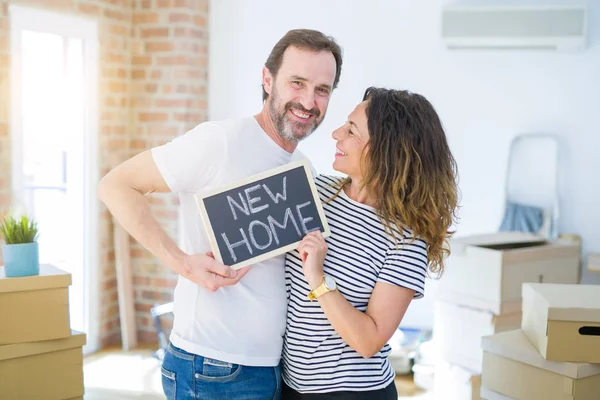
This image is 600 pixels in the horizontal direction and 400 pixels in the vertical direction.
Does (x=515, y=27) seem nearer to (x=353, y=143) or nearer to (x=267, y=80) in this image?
(x=267, y=80)

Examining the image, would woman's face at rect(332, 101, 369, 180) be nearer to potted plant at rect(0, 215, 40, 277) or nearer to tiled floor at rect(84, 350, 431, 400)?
potted plant at rect(0, 215, 40, 277)

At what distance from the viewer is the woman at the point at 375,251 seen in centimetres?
149

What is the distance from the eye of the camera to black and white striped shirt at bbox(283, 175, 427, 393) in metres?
1.51

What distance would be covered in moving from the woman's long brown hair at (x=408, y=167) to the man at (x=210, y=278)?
0.23m

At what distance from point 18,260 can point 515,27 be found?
2647 mm

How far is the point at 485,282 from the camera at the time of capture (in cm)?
312

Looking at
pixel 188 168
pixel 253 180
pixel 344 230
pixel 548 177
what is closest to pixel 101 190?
pixel 188 168

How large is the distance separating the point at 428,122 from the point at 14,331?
1701 millimetres

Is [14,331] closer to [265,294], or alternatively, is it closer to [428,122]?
[265,294]

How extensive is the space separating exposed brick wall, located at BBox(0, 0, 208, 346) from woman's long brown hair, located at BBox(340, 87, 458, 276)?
2.79 meters

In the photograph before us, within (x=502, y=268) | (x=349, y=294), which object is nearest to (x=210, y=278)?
(x=349, y=294)

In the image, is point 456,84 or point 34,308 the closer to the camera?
point 34,308

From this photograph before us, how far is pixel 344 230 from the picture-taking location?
5.12 ft

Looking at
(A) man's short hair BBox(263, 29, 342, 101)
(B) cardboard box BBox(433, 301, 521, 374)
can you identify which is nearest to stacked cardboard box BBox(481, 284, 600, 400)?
(B) cardboard box BBox(433, 301, 521, 374)
